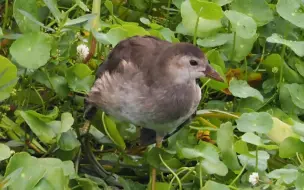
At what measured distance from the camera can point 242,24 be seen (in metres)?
3.07

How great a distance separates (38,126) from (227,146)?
0.55 m

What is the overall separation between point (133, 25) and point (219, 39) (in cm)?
32

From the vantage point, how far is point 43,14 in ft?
9.87

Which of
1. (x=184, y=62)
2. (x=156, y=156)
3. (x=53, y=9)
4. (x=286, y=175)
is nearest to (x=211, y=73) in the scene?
(x=184, y=62)

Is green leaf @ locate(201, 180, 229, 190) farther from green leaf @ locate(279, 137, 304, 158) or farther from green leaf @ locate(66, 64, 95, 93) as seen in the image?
green leaf @ locate(66, 64, 95, 93)

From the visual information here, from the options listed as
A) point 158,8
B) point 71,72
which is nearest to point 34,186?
point 71,72

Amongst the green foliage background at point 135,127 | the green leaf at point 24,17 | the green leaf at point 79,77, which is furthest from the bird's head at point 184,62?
the green leaf at point 24,17

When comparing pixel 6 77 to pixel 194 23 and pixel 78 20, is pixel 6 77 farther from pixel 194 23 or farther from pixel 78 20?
pixel 194 23

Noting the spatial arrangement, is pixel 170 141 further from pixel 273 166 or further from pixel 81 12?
pixel 81 12

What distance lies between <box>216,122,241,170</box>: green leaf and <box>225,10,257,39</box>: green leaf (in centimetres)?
49

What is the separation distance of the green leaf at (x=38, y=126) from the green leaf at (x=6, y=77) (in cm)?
8

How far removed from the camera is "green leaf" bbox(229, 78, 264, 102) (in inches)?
120

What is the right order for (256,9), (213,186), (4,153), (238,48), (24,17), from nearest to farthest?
1. (4,153)
2. (213,186)
3. (24,17)
4. (238,48)
5. (256,9)

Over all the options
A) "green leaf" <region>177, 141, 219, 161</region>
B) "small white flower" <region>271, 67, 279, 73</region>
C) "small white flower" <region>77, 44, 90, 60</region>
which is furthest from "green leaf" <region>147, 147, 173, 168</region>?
"small white flower" <region>271, 67, 279, 73</region>
